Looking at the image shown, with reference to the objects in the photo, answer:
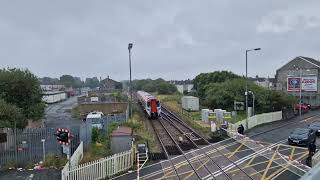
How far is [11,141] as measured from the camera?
25750 mm

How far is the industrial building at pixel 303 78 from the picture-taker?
226 feet

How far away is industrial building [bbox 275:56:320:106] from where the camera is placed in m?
68.9

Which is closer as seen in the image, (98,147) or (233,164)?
(233,164)

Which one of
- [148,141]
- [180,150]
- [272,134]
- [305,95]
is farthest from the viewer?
[305,95]

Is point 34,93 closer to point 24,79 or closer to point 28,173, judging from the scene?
point 24,79

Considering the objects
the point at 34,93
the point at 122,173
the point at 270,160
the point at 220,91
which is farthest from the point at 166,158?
the point at 220,91

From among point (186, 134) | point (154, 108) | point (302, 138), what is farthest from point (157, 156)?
point (154, 108)

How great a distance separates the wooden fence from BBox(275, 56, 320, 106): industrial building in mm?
47753

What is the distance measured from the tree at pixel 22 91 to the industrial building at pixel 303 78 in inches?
1606

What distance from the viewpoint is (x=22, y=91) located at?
40375mm

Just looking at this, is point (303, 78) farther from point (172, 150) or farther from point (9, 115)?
point (9, 115)

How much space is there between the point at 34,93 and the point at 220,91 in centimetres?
2648

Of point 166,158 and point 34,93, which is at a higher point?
point 34,93

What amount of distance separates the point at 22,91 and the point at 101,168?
71.9 feet
